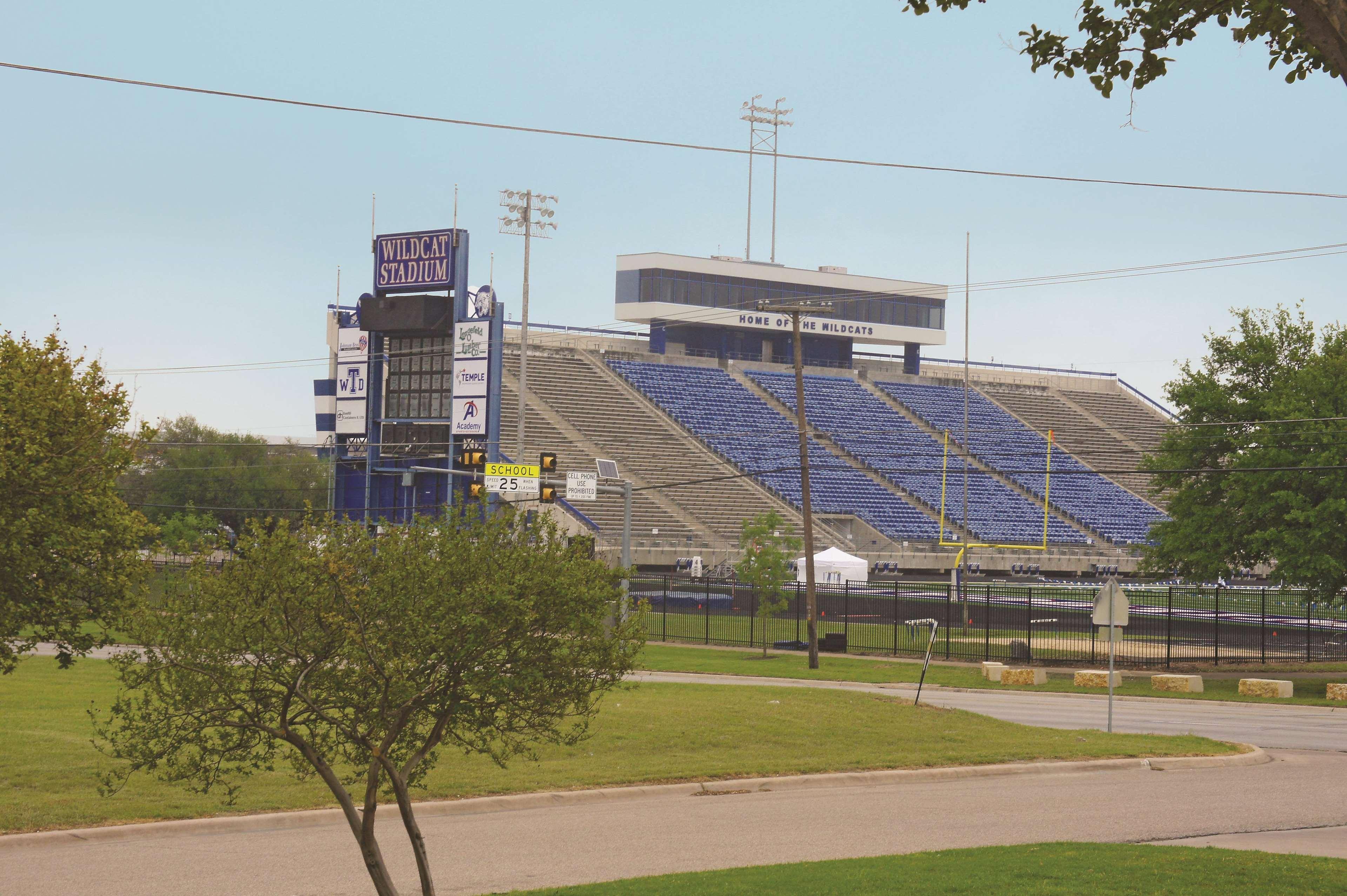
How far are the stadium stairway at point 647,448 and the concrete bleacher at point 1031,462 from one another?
16937 mm

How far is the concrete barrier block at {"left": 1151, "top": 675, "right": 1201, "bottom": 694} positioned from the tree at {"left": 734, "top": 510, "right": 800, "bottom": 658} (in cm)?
1079

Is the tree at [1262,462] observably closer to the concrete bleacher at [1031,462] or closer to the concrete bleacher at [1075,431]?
the concrete bleacher at [1031,462]

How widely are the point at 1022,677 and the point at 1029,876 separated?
23.5 metres

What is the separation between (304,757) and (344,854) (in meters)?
3.81

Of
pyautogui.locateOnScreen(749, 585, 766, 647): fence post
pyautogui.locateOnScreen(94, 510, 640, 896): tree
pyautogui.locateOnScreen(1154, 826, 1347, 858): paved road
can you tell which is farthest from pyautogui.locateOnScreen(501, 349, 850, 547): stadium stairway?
pyautogui.locateOnScreen(94, 510, 640, 896): tree

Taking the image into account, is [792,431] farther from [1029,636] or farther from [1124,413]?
[1029,636]

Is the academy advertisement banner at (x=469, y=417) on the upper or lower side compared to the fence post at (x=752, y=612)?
upper

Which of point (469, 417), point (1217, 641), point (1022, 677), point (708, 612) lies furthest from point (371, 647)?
point (469, 417)

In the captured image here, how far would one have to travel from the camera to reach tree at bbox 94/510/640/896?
8.61 metres

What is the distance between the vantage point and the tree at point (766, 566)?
132 feet

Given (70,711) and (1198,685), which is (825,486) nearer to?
(1198,685)

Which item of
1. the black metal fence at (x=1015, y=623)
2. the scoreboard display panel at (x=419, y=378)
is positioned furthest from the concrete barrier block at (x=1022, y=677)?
the scoreboard display panel at (x=419, y=378)

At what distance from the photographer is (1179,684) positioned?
31672 millimetres

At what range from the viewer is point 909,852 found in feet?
41.0
